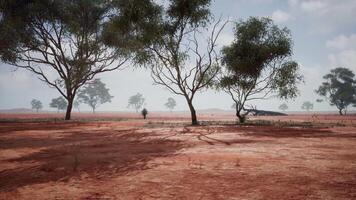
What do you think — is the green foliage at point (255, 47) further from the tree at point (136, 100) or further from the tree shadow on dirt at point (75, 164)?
the tree at point (136, 100)

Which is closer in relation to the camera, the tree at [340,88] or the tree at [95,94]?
the tree at [340,88]

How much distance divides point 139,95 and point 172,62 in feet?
510

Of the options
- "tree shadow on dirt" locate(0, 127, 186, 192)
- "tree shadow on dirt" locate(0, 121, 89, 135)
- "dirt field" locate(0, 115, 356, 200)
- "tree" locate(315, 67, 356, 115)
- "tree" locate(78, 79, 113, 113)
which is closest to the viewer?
"dirt field" locate(0, 115, 356, 200)

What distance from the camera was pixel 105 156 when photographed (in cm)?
975

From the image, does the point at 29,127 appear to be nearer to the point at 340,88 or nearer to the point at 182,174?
the point at 182,174

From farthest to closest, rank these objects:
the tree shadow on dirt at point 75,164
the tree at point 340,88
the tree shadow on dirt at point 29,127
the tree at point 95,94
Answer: the tree at point 95,94, the tree at point 340,88, the tree shadow on dirt at point 29,127, the tree shadow on dirt at point 75,164

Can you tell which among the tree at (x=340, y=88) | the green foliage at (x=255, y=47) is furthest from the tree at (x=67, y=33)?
the tree at (x=340, y=88)

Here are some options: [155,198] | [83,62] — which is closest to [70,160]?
[155,198]

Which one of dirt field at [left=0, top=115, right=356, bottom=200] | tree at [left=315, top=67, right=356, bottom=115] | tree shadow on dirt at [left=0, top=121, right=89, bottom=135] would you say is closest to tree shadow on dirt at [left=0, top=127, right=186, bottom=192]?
dirt field at [left=0, top=115, right=356, bottom=200]

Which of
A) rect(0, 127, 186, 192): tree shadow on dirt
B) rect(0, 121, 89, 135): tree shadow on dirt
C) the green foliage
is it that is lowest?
rect(0, 127, 186, 192): tree shadow on dirt

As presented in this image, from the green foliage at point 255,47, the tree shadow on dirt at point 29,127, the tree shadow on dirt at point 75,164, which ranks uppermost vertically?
the green foliage at point 255,47

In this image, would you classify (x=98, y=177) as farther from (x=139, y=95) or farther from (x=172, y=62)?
(x=139, y=95)

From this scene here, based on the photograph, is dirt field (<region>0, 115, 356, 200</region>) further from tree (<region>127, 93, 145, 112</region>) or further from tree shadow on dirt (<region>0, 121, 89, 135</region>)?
tree (<region>127, 93, 145, 112</region>)

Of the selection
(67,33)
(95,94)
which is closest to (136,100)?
(95,94)
